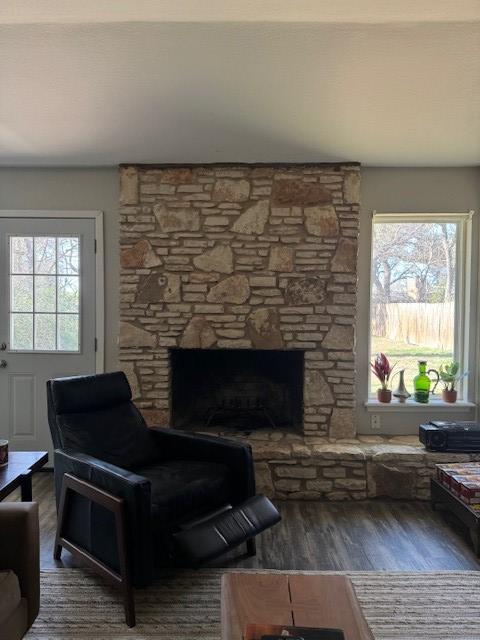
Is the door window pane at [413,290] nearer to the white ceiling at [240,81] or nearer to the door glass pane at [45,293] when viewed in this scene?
the white ceiling at [240,81]

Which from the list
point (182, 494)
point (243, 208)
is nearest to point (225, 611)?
point (182, 494)

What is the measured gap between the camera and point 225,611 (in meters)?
1.54

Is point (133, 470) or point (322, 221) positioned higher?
point (322, 221)

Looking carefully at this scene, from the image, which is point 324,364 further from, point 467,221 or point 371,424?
point 467,221

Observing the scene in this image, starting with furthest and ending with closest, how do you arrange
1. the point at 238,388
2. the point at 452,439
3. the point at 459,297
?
the point at 238,388, the point at 459,297, the point at 452,439

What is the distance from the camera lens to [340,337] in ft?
12.1

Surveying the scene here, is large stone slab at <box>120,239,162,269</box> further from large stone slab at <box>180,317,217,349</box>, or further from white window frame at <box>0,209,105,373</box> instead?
large stone slab at <box>180,317,217,349</box>

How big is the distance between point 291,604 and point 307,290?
2.44 m

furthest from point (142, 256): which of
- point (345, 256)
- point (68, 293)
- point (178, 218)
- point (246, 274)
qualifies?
point (345, 256)

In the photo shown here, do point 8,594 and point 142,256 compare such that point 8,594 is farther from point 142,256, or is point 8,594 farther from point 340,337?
point 340,337

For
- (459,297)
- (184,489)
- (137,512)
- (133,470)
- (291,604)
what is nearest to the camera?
(291,604)

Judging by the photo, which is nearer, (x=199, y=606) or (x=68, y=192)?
(x=199, y=606)

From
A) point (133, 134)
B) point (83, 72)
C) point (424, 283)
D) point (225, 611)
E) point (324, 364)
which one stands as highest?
point (83, 72)

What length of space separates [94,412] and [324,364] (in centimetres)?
180
